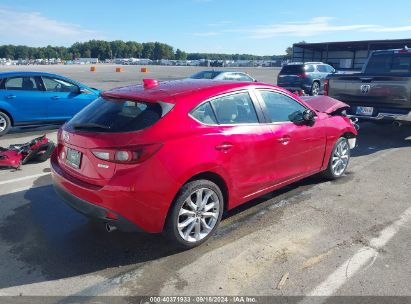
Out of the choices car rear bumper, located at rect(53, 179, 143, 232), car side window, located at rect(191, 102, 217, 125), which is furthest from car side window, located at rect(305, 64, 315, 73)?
car rear bumper, located at rect(53, 179, 143, 232)

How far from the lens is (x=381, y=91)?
8055mm

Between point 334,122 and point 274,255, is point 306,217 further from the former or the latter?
point 334,122

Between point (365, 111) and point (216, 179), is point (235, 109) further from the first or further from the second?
point (365, 111)

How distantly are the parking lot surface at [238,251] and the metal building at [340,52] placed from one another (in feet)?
68.2

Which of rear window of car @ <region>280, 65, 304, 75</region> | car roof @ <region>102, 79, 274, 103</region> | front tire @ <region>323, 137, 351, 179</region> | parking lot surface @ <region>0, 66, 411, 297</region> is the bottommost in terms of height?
parking lot surface @ <region>0, 66, 411, 297</region>

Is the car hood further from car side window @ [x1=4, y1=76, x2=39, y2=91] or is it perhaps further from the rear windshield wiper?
car side window @ [x1=4, y1=76, x2=39, y2=91]

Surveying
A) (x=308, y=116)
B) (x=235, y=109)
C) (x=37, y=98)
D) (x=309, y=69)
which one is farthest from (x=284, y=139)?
(x=309, y=69)

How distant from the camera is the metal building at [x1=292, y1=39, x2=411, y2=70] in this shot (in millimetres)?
23656

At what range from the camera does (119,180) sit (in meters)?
3.23

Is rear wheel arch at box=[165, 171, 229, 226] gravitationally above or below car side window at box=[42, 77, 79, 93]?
below

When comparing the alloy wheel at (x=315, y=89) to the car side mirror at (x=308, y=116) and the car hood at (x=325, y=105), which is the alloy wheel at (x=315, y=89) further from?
the car side mirror at (x=308, y=116)

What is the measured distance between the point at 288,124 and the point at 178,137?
1.73 metres

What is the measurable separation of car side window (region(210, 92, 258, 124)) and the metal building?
70.3ft

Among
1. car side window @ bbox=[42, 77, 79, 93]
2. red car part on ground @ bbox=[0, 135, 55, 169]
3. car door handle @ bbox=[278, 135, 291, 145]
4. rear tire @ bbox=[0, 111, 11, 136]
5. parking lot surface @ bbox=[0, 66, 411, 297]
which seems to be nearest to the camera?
parking lot surface @ bbox=[0, 66, 411, 297]
